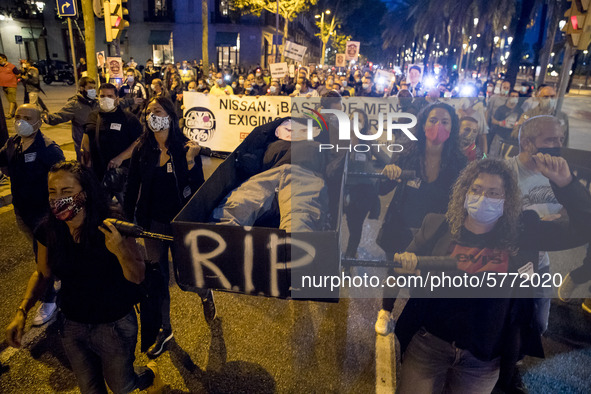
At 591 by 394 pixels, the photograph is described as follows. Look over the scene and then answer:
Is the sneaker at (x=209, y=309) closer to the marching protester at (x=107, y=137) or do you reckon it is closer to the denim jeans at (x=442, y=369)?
the marching protester at (x=107, y=137)

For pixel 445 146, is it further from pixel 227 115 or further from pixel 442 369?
pixel 227 115

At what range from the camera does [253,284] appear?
1961mm

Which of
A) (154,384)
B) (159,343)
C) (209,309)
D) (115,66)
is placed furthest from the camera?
(115,66)

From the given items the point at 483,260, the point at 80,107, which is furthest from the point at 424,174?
the point at 80,107

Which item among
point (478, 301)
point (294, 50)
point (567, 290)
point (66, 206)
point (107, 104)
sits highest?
point (294, 50)

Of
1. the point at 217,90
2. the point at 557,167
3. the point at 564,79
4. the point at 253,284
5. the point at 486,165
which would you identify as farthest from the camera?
the point at 217,90

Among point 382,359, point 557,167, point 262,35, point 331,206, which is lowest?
point 382,359

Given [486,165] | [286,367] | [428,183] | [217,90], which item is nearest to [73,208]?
[286,367]

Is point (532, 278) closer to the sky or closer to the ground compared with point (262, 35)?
closer to the ground

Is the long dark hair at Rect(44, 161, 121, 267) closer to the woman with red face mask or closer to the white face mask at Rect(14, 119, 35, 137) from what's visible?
the white face mask at Rect(14, 119, 35, 137)

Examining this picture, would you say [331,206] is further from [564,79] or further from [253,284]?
[564,79]

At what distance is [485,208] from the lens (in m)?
2.28

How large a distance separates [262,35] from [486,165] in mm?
42708

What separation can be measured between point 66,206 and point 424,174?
9.27ft
